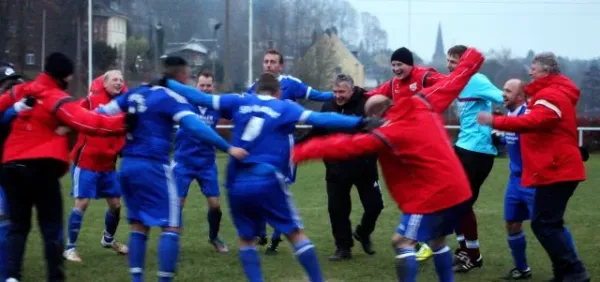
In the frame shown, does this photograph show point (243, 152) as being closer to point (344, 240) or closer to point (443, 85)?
point (443, 85)

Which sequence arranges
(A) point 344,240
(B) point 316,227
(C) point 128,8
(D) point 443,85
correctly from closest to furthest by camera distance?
1. (D) point 443,85
2. (A) point 344,240
3. (B) point 316,227
4. (C) point 128,8

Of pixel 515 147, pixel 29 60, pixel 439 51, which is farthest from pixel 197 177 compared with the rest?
pixel 439 51

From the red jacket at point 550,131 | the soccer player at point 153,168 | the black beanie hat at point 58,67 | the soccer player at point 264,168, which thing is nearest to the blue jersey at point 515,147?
the red jacket at point 550,131

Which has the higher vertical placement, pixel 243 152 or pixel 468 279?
pixel 243 152

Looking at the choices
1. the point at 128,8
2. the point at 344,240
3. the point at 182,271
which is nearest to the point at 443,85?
the point at 344,240

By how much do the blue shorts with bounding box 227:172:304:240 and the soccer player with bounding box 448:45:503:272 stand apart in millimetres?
2476

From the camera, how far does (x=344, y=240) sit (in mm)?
9609

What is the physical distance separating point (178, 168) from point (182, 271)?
157cm

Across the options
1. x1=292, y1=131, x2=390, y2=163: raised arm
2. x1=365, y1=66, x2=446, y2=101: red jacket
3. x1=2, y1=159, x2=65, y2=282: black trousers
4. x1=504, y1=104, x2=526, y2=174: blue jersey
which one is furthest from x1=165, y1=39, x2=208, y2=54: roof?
x1=292, y1=131, x2=390, y2=163: raised arm

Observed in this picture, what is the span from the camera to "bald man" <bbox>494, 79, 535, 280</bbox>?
8.48 metres

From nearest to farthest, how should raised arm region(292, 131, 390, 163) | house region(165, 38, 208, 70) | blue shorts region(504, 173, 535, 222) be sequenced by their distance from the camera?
raised arm region(292, 131, 390, 163) → blue shorts region(504, 173, 535, 222) → house region(165, 38, 208, 70)

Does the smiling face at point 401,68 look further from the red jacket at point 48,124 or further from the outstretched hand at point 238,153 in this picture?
the red jacket at point 48,124

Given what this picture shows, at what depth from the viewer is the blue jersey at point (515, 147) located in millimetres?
8578

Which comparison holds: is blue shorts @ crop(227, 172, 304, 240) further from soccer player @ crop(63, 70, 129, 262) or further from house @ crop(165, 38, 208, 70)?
house @ crop(165, 38, 208, 70)
